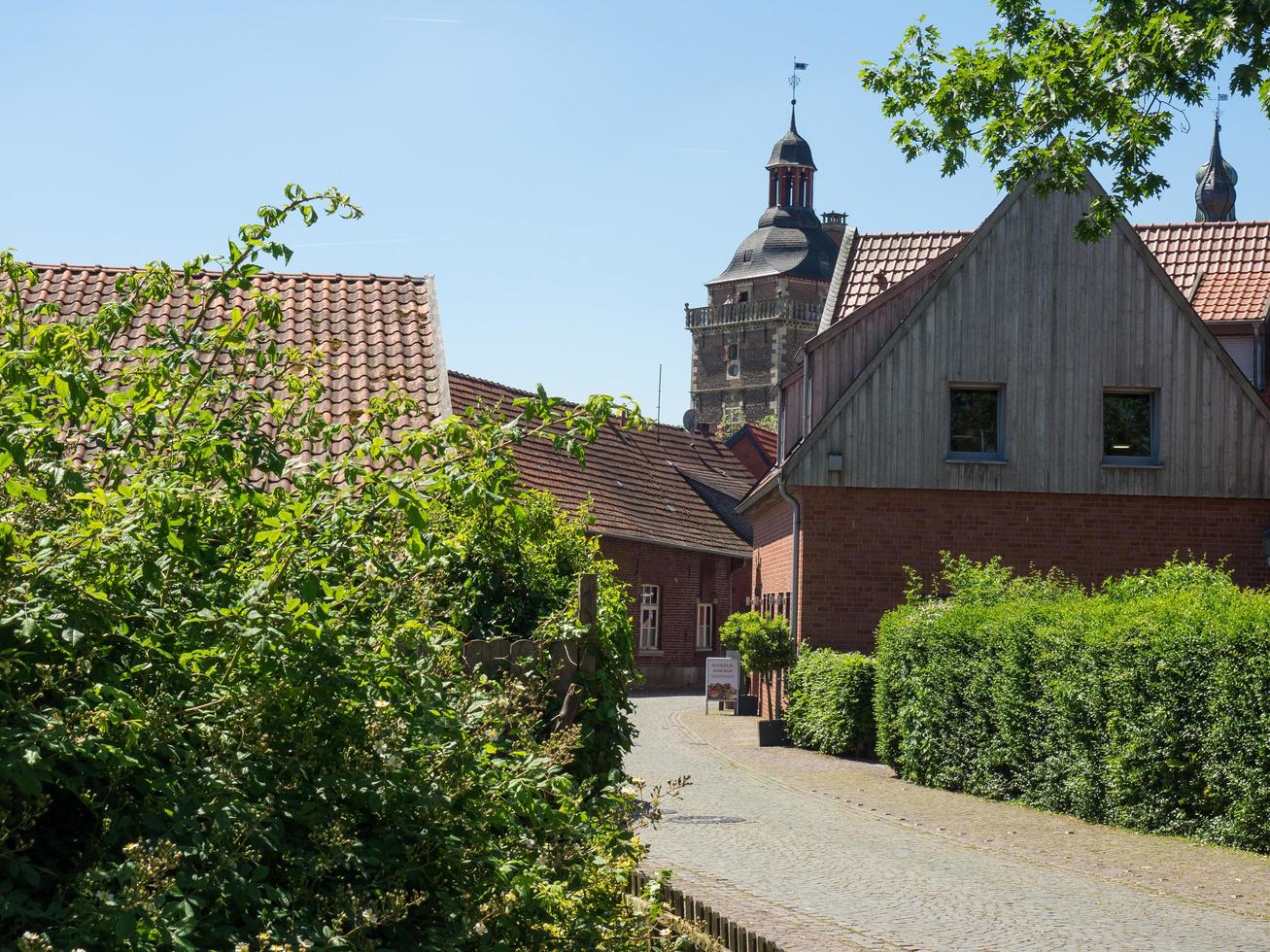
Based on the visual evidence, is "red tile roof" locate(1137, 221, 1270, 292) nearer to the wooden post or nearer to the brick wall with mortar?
the brick wall with mortar

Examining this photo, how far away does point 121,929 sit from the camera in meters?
3.38

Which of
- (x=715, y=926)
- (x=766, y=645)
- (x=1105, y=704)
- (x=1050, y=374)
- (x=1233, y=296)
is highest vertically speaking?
(x=1233, y=296)

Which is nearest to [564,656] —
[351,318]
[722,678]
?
[351,318]

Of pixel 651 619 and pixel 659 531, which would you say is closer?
pixel 659 531

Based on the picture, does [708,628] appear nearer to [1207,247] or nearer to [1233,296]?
[1207,247]

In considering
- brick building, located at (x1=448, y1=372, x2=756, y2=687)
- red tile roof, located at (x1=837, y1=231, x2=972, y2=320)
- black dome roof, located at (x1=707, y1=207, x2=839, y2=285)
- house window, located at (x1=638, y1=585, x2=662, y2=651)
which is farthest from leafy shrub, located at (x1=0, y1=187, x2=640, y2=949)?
black dome roof, located at (x1=707, y1=207, x2=839, y2=285)

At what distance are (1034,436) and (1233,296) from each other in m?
5.54

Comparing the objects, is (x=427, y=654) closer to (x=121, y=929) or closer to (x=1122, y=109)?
(x=121, y=929)

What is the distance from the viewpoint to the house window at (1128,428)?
78.5ft

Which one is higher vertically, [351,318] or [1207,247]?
[1207,247]

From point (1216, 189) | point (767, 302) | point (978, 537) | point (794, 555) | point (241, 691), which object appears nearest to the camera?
point (241, 691)

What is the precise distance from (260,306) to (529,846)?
A: 2090 mm

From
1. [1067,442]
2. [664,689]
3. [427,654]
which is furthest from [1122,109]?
[664,689]

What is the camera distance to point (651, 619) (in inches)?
1558
